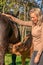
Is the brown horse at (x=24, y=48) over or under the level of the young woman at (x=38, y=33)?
under

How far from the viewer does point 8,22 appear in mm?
5922

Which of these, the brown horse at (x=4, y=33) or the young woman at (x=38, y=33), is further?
the brown horse at (x=4, y=33)

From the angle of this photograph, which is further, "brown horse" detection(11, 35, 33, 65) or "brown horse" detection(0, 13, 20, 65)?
"brown horse" detection(11, 35, 33, 65)

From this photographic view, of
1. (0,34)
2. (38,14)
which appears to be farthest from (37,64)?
(0,34)

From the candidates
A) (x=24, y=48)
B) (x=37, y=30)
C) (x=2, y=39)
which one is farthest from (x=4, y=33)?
(x=24, y=48)

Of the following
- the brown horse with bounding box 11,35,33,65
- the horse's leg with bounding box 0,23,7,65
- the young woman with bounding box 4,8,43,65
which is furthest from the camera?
the brown horse with bounding box 11,35,33,65

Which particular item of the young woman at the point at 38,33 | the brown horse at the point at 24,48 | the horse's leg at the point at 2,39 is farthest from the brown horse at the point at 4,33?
the young woman at the point at 38,33

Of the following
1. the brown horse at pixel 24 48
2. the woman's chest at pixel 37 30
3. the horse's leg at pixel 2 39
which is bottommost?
the brown horse at pixel 24 48

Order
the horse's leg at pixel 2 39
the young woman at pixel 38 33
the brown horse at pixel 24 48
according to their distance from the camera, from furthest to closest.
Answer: the brown horse at pixel 24 48 → the horse's leg at pixel 2 39 → the young woman at pixel 38 33

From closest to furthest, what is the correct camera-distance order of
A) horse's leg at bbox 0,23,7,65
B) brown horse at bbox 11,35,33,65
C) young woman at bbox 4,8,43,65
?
1. young woman at bbox 4,8,43,65
2. horse's leg at bbox 0,23,7,65
3. brown horse at bbox 11,35,33,65

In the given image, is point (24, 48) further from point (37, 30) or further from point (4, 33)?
point (37, 30)

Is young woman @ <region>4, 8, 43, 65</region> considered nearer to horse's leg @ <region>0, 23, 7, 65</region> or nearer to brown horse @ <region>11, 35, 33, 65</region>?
horse's leg @ <region>0, 23, 7, 65</region>

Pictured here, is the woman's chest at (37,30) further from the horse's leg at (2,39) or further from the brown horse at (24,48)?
the brown horse at (24,48)

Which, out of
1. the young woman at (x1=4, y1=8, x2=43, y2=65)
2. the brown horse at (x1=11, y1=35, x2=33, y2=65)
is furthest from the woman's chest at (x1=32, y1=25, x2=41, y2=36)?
the brown horse at (x1=11, y1=35, x2=33, y2=65)
